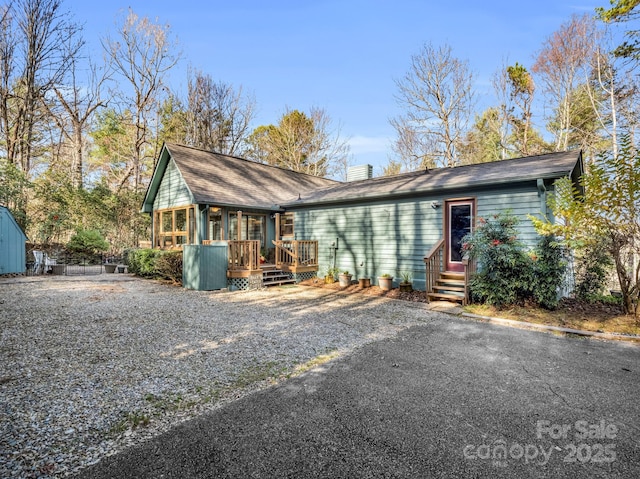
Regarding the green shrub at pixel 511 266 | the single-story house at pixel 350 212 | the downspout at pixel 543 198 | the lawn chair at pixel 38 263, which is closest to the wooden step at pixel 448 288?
the single-story house at pixel 350 212

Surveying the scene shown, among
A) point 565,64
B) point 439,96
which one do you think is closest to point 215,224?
point 439,96

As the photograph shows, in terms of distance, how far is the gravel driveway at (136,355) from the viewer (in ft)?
8.04

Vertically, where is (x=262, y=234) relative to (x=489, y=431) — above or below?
above

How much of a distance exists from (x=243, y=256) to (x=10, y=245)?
836cm

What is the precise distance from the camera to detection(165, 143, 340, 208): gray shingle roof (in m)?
11.9

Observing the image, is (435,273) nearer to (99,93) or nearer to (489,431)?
(489,431)

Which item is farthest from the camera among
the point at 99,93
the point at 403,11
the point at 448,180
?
the point at 99,93

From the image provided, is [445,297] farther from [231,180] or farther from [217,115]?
[217,115]

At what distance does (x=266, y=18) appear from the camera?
1314 cm

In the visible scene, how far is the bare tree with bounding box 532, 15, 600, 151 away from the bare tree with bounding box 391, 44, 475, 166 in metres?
3.65

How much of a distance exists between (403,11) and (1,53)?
1783 centimetres

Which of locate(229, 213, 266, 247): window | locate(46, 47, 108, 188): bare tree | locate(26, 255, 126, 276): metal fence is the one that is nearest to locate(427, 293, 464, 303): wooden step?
locate(229, 213, 266, 247): window

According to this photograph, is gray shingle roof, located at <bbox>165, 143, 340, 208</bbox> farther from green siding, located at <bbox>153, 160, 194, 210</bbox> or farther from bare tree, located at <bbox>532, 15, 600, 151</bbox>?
bare tree, located at <bbox>532, 15, 600, 151</bbox>

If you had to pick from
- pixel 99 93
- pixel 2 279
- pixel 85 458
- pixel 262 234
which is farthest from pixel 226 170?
pixel 85 458
